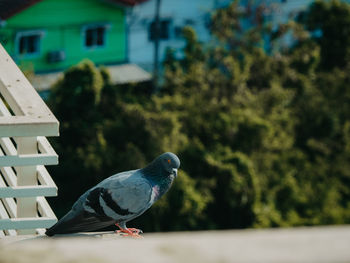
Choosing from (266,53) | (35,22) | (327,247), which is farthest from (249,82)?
(327,247)

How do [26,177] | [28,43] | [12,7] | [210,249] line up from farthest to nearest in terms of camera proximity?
1. [28,43]
2. [12,7]
3. [26,177]
4. [210,249]

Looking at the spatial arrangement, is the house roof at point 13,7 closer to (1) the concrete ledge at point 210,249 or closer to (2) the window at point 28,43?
(2) the window at point 28,43

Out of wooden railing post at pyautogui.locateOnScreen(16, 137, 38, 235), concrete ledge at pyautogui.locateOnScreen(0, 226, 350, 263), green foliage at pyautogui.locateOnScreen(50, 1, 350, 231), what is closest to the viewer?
concrete ledge at pyautogui.locateOnScreen(0, 226, 350, 263)

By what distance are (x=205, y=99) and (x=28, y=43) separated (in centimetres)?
528

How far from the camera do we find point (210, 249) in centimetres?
99

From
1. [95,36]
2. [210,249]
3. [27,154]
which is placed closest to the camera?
[210,249]

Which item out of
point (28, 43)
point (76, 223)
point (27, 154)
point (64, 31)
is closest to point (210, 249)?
point (27, 154)

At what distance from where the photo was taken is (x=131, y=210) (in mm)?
3803

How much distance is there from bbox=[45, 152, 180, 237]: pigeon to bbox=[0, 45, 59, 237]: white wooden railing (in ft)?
0.69

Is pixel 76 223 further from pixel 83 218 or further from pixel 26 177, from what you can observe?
pixel 26 177

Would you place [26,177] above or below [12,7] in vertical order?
above

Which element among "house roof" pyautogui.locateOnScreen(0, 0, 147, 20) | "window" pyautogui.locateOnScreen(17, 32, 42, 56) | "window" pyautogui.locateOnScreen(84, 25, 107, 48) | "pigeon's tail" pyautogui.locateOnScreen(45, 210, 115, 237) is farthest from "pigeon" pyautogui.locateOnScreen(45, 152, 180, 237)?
"window" pyautogui.locateOnScreen(84, 25, 107, 48)

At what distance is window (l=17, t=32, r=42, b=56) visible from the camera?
18891 millimetres

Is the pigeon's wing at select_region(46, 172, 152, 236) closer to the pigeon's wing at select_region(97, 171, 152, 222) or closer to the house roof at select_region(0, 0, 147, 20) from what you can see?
the pigeon's wing at select_region(97, 171, 152, 222)
